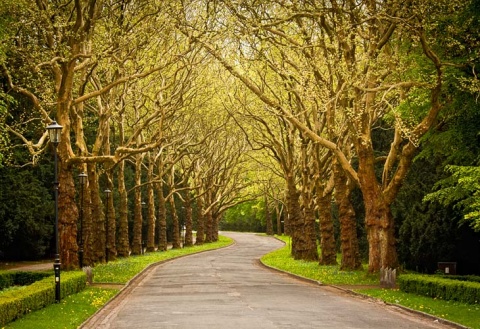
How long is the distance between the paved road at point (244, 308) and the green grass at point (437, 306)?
0.51 meters

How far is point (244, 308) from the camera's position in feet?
70.4

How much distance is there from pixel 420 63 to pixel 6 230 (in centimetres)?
3024

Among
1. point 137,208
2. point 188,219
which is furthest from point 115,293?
point 188,219

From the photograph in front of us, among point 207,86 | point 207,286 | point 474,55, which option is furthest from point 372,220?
point 207,86

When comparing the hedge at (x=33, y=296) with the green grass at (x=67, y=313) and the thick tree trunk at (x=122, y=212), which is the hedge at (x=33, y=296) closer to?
the green grass at (x=67, y=313)

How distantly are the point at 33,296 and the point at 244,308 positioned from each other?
5812mm

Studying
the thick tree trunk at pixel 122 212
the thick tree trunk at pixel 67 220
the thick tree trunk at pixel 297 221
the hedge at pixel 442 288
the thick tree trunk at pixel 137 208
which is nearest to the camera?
the hedge at pixel 442 288

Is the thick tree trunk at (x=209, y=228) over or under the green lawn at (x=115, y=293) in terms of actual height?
over

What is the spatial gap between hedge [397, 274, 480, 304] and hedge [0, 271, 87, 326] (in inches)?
443

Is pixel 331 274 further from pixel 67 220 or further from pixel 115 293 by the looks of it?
pixel 67 220

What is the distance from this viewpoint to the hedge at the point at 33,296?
17.7m

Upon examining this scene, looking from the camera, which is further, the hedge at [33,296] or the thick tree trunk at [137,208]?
the thick tree trunk at [137,208]

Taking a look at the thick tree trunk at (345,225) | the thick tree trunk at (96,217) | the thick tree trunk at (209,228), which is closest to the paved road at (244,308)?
the thick tree trunk at (345,225)

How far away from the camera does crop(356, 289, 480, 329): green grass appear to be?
18.4 m
